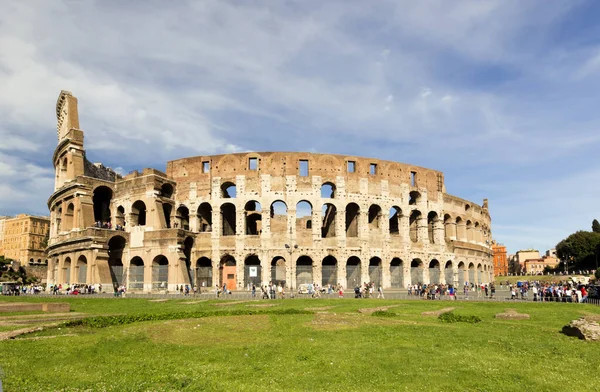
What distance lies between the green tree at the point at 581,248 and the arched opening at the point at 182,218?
78.7 meters

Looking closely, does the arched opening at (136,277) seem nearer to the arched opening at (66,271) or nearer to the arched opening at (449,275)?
the arched opening at (66,271)

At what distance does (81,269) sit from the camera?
3994cm

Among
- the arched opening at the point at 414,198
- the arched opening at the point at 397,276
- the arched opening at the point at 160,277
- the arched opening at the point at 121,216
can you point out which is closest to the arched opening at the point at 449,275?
the arched opening at the point at 397,276

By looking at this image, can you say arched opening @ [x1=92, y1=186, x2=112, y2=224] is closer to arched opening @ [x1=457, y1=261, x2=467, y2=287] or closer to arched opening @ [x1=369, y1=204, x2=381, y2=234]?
arched opening @ [x1=369, y1=204, x2=381, y2=234]

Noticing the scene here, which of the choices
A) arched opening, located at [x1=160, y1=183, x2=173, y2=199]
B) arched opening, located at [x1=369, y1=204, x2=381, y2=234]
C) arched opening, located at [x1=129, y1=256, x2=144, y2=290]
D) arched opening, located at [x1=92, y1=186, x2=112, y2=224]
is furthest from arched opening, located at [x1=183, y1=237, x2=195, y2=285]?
arched opening, located at [x1=369, y1=204, x2=381, y2=234]

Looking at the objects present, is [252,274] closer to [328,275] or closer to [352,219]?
[328,275]

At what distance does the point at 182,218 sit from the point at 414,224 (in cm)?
2446

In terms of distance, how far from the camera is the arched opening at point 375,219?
4325cm

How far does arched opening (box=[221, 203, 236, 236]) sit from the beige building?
264 ft

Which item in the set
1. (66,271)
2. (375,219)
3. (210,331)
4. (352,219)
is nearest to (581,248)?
(375,219)

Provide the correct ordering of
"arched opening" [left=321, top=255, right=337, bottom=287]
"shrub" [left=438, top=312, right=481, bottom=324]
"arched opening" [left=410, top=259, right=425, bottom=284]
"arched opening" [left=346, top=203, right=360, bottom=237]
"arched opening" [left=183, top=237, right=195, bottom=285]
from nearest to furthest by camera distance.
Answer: "shrub" [left=438, top=312, right=481, bottom=324] < "arched opening" [left=183, top=237, right=195, bottom=285] < "arched opening" [left=321, top=255, right=337, bottom=287] < "arched opening" [left=410, top=259, right=425, bottom=284] < "arched opening" [left=346, top=203, right=360, bottom=237]

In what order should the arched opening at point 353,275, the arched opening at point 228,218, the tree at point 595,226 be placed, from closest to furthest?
the arched opening at point 353,275, the arched opening at point 228,218, the tree at point 595,226

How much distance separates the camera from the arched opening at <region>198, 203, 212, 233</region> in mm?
43125

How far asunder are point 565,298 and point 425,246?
1839 centimetres
